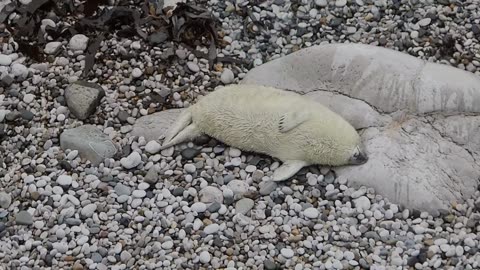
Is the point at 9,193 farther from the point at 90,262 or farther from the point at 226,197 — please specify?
the point at 226,197

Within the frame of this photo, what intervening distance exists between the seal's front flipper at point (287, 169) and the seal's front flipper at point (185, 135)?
1.63 ft

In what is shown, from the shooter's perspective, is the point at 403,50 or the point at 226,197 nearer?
the point at 226,197

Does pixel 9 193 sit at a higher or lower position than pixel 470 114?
lower

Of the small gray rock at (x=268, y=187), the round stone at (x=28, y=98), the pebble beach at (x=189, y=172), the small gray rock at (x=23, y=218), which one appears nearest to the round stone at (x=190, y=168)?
the pebble beach at (x=189, y=172)

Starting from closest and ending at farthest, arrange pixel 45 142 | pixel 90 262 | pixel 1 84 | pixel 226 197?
pixel 90 262, pixel 226 197, pixel 45 142, pixel 1 84

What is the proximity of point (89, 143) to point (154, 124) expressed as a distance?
36 centimetres

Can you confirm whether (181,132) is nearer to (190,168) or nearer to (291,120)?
(190,168)

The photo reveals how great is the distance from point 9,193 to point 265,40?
1.76m

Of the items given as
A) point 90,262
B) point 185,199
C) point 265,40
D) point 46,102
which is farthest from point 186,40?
point 90,262

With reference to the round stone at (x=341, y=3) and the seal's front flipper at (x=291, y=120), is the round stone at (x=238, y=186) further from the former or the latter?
the round stone at (x=341, y=3)

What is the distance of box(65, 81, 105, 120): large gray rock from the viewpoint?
466 cm

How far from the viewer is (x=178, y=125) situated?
4480 mm

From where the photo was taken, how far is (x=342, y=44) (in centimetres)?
467

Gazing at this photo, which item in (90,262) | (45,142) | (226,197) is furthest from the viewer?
(45,142)
